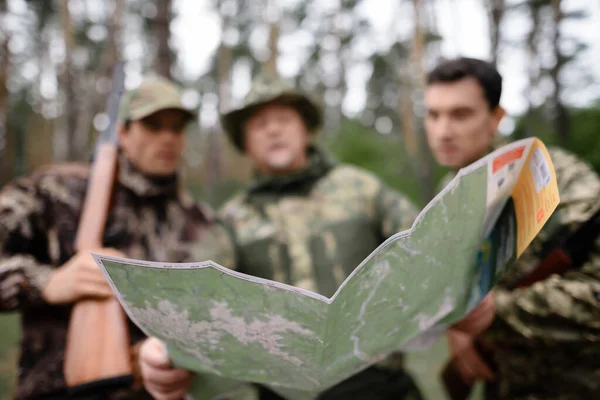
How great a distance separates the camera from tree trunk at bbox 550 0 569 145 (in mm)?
4770

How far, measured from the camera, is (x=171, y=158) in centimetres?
204

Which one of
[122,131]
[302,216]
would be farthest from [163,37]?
[302,216]

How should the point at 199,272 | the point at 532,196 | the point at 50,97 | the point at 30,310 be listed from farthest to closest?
the point at 50,97, the point at 30,310, the point at 532,196, the point at 199,272

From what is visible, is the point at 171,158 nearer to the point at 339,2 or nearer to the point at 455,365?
the point at 455,365

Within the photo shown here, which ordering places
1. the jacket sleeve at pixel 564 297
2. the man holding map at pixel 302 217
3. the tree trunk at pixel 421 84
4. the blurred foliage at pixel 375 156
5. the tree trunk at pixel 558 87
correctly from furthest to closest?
the tree trunk at pixel 421 84, the blurred foliage at pixel 375 156, the tree trunk at pixel 558 87, the man holding map at pixel 302 217, the jacket sleeve at pixel 564 297

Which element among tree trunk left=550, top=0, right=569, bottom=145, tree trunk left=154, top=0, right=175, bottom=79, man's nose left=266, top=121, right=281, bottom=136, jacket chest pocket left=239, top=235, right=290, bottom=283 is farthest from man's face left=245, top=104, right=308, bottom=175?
tree trunk left=550, top=0, right=569, bottom=145

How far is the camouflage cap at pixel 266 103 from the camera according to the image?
1796mm

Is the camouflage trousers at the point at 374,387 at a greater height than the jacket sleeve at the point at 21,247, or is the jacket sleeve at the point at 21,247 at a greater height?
the jacket sleeve at the point at 21,247

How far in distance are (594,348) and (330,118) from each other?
59.2 ft

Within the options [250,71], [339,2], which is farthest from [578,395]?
[250,71]

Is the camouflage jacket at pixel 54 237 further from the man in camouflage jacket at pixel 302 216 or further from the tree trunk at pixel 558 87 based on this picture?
the tree trunk at pixel 558 87

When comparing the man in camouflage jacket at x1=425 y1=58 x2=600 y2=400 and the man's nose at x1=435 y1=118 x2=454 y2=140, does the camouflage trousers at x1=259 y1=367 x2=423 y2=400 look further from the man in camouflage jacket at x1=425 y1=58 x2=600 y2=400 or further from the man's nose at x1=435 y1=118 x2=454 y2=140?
the man's nose at x1=435 y1=118 x2=454 y2=140

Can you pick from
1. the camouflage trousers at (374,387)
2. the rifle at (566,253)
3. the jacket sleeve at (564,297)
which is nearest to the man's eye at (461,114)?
the jacket sleeve at (564,297)

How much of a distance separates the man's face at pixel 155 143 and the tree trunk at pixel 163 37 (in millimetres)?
2592
